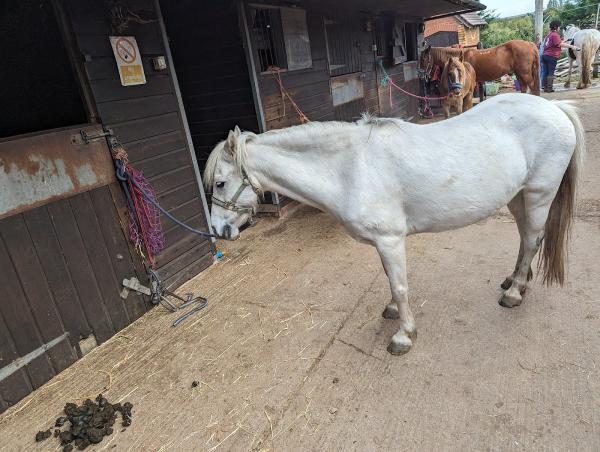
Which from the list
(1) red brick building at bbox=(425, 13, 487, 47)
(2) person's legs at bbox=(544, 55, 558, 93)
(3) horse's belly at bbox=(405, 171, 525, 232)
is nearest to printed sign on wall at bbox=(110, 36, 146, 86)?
(3) horse's belly at bbox=(405, 171, 525, 232)

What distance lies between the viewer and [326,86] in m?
5.96

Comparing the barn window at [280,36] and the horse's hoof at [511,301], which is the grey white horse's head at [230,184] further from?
the barn window at [280,36]

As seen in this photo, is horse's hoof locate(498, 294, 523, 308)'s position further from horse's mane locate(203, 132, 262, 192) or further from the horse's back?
horse's mane locate(203, 132, 262, 192)

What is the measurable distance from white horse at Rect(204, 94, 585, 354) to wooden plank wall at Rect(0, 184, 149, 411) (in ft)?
3.55

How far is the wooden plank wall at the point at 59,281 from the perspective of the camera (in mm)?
2352

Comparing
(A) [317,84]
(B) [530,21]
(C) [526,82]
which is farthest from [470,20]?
(A) [317,84]

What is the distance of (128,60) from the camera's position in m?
2.99

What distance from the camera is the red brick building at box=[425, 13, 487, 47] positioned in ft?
63.4

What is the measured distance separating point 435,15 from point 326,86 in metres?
6.33

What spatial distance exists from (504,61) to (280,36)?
8.57 meters

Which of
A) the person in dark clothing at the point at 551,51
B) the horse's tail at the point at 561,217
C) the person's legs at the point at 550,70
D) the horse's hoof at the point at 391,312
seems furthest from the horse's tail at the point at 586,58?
the horse's hoof at the point at 391,312

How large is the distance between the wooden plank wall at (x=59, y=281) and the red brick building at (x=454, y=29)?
2047cm

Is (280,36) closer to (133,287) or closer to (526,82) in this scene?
(133,287)

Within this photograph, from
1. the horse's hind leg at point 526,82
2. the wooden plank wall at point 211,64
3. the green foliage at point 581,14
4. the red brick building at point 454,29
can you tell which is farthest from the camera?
the green foliage at point 581,14
